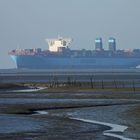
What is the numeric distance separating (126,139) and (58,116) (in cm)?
1117

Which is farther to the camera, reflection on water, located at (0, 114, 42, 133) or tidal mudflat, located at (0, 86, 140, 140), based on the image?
reflection on water, located at (0, 114, 42, 133)

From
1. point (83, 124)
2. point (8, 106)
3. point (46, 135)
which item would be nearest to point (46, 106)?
point (8, 106)

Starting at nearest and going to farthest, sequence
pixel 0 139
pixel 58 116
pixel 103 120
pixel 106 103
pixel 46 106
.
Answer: pixel 0 139, pixel 103 120, pixel 58 116, pixel 46 106, pixel 106 103

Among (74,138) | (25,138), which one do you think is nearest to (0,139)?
(25,138)

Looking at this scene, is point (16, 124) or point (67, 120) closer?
point (16, 124)

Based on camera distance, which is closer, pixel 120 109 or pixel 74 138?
pixel 74 138

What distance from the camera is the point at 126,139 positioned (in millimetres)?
26062

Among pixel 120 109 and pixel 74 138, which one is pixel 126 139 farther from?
pixel 120 109

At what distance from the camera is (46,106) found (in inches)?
1762

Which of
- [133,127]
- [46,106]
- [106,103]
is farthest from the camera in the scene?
[106,103]

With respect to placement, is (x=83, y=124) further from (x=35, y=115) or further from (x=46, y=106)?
(x=46, y=106)

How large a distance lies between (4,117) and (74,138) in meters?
9.27

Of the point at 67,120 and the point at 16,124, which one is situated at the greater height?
the point at 16,124

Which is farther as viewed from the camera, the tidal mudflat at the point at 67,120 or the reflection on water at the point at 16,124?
the reflection on water at the point at 16,124
